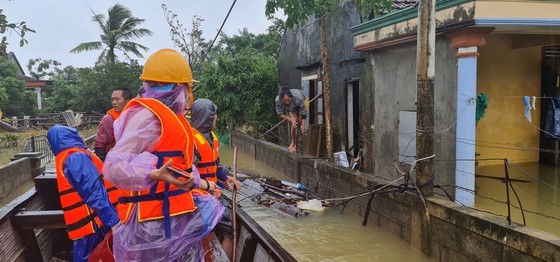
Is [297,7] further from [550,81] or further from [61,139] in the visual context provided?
[550,81]

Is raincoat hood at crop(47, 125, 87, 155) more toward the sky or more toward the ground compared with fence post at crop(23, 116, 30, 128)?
more toward the sky

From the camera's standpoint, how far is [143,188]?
2.10 meters

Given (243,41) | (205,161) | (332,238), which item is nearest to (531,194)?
(332,238)

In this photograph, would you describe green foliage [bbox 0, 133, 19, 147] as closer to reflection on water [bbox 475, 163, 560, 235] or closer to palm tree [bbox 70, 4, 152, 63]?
palm tree [bbox 70, 4, 152, 63]

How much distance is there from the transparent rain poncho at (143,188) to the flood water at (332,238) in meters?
4.61

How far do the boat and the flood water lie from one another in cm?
347

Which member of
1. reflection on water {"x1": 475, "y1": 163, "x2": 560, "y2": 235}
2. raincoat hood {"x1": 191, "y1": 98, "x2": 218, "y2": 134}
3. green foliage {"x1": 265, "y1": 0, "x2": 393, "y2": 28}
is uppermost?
green foliage {"x1": 265, "y1": 0, "x2": 393, "y2": 28}

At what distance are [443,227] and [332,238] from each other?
2246mm

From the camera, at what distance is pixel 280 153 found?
42.0 ft

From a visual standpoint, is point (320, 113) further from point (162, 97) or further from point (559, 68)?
point (162, 97)

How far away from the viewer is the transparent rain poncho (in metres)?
2.07

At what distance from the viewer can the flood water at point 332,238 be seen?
22.3 feet

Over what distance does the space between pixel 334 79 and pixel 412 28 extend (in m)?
4.82

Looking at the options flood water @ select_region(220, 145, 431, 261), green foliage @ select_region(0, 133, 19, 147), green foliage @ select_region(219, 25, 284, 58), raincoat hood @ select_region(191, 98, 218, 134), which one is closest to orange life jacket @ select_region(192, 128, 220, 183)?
raincoat hood @ select_region(191, 98, 218, 134)
